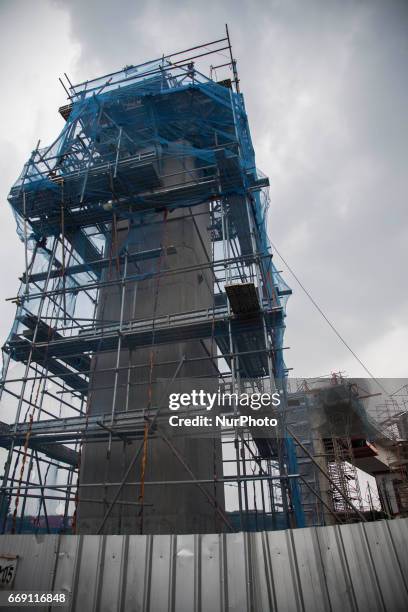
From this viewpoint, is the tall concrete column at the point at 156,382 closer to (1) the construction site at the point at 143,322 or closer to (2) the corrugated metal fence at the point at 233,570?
(1) the construction site at the point at 143,322

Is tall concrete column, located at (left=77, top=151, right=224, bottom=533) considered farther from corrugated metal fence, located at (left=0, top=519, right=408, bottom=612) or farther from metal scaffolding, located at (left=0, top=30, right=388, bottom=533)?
corrugated metal fence, located at (left=0, top=519, right=408, bottom=612)

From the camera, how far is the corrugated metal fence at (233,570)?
4.42 m

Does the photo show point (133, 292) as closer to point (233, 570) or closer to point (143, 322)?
point (143, 322)

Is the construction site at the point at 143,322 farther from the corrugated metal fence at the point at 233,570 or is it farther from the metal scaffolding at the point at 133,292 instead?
the corrugated metal fence at the point at 233,570

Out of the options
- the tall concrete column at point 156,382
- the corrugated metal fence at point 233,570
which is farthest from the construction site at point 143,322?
the corrugated metal fence at point 233,570

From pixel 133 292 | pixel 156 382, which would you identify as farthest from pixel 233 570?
pixel 133 292

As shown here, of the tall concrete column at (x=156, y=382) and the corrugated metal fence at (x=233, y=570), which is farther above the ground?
the tall concrete column at (x=156, y=382)

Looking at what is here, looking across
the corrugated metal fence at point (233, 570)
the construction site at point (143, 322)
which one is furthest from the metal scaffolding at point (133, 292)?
the corrugated metal fence at point (233, 570)

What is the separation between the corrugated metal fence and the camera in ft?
14.5

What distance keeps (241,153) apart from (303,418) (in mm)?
12488

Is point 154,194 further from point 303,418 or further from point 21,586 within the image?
point 303,418

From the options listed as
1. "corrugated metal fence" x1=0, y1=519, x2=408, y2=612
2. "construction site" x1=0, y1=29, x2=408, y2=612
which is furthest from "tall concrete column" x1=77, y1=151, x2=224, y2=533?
"corrugated metal fence" x1=0, y1=519, x2=408, y2=612

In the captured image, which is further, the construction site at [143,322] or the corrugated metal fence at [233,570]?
A: the construction site at [143,322]

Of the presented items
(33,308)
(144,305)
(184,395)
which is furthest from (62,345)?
(184,395)
